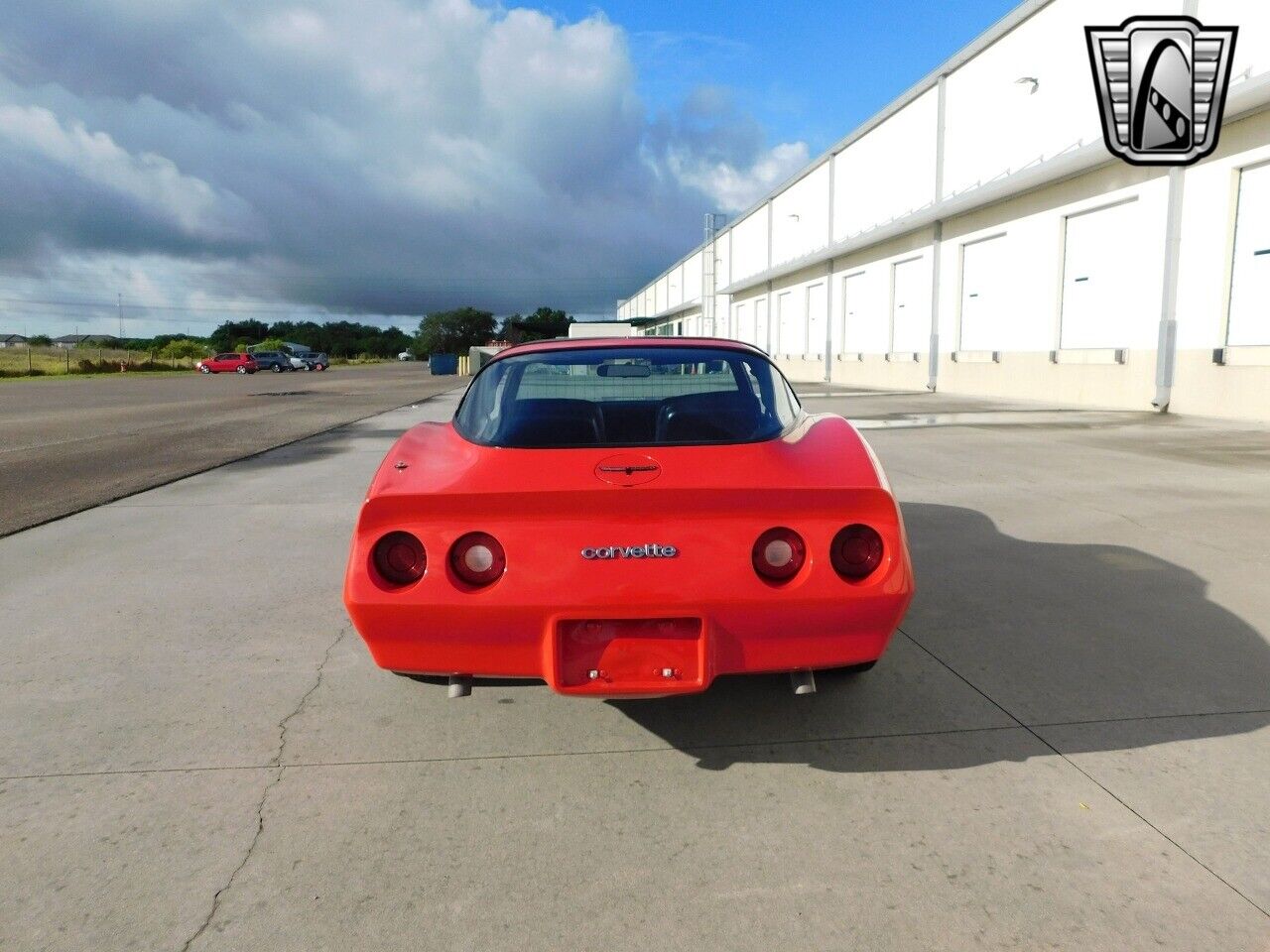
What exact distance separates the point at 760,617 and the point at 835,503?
0.41 metres

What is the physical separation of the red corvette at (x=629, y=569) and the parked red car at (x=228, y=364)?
201 ft

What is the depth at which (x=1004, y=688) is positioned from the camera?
3.40 m

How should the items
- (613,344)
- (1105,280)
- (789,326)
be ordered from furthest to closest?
(789,326) → (1105,280) → (613,344)

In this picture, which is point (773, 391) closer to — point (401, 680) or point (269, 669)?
point (401, 680)

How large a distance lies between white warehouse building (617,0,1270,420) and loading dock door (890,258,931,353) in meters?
0.08

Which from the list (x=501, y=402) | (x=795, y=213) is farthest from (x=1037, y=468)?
(x=795, y=213)

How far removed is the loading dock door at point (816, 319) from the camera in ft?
111

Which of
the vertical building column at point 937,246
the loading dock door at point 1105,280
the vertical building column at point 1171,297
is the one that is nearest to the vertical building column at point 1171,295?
the vertical building column at point 1171,297

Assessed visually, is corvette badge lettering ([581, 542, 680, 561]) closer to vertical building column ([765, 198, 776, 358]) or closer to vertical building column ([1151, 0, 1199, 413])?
vertical building column ([1151, 0, 1199, 413])

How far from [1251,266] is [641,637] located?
14.9 m

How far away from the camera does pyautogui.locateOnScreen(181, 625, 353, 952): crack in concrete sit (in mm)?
2055

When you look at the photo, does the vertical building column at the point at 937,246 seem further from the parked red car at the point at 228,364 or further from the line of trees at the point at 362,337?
the line of trees at the point at 362,337

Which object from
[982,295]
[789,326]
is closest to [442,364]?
[789,326]

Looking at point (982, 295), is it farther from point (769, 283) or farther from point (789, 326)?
point (769, 283)
